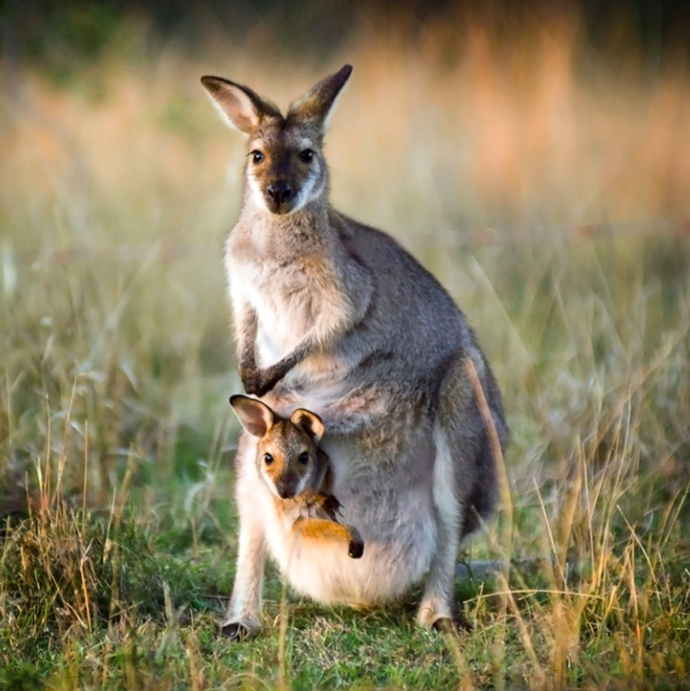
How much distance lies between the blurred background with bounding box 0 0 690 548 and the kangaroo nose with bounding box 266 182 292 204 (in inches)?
58.7

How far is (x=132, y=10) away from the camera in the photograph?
34.1 ft

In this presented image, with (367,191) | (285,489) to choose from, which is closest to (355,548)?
(285,489)

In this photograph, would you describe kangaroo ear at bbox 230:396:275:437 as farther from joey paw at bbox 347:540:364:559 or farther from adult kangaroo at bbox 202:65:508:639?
joey paw at bbox 347:540:364:559

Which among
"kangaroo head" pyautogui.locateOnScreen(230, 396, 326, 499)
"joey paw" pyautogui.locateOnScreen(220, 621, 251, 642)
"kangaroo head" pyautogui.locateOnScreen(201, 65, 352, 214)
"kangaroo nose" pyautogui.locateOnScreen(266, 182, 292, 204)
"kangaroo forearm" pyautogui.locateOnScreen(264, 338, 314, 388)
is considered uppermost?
"kangaroo head" pyautogui.locateOnScreen(201, 65, 352, 214)

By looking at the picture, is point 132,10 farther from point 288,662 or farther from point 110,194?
point 288,662

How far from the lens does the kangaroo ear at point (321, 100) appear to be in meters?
4.21

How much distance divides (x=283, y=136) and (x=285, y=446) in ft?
3.49

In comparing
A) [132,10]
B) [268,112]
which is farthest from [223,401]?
[132,10]

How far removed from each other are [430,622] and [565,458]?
134cm

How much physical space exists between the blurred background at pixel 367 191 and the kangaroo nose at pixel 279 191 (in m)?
1.49

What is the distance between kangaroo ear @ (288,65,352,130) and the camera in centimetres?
421

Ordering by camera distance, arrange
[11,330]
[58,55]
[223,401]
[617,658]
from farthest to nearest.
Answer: [58,55] → [223,401] → [11,330] → [617,658]

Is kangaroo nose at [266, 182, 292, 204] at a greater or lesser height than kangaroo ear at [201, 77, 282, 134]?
lesser

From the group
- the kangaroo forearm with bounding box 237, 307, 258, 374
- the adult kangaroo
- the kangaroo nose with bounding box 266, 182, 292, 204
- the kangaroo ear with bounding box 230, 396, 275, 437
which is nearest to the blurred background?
the kangaroo forearm with bounding box 237, 307, 258, 374
